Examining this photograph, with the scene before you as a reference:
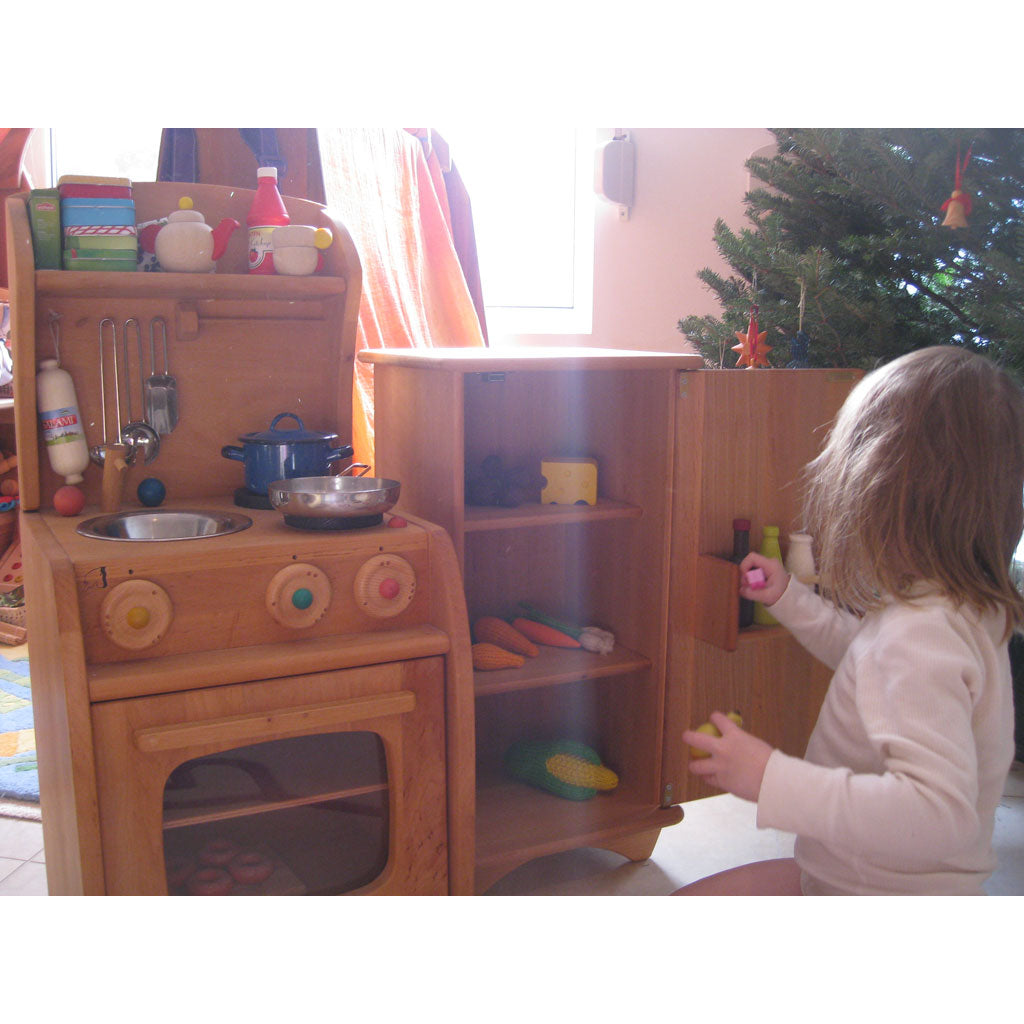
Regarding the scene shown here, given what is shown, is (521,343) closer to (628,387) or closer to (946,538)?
(628,387)

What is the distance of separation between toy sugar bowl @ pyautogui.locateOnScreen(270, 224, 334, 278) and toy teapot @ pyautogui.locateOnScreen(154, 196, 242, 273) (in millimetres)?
71

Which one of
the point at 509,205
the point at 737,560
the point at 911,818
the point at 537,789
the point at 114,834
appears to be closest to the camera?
the point at 911,818

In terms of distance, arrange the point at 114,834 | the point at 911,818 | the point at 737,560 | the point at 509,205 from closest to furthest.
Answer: the point at 911,818 → the point at 114,834 → the point at 737,560 → the point at 509,205

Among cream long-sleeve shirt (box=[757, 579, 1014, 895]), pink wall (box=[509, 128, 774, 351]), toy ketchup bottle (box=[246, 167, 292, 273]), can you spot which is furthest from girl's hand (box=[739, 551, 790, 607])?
pink wall (box=[509, 128, 774, 351])

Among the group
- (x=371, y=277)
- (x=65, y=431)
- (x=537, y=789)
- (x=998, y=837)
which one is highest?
(x=371, y=277)

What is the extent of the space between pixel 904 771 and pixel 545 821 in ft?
2.78

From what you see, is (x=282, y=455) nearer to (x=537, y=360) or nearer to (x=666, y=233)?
(x=537, y=360)

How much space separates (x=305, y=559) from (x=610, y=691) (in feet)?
2.49

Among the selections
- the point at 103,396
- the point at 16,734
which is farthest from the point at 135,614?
the point at 16,734

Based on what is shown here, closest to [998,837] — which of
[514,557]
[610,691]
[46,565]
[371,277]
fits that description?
[610,691]

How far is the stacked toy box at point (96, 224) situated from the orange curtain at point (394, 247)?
3.44ft

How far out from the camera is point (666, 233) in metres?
→ 3.03

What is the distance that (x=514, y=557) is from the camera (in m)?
1.79

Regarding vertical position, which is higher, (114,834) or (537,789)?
(114,834)
